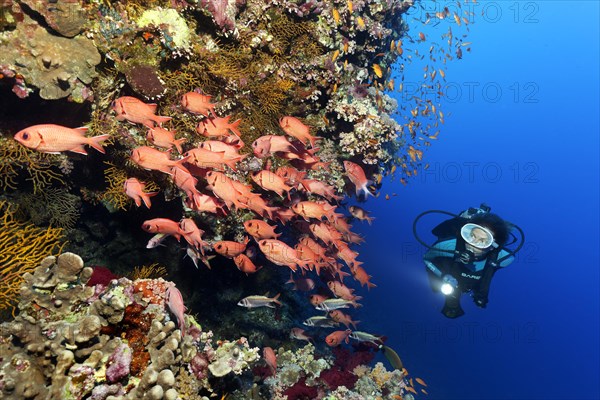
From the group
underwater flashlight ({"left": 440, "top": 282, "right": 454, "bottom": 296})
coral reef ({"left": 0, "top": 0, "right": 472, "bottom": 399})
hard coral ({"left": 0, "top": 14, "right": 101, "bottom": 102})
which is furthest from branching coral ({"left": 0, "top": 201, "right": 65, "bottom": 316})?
underwater flashlight ({"left": 440, "top": 282, "right": 454, "bottom": 296})

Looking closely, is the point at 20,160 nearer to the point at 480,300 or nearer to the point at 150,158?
the point at 150,158

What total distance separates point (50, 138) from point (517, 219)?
4564 inches

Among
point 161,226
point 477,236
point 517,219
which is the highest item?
point 477,236

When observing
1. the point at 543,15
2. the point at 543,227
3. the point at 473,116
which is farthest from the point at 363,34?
the point at 543,15

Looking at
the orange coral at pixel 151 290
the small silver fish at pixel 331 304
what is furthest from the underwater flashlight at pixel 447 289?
the orange coral at pixel 151 290

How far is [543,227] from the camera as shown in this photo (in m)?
98.1

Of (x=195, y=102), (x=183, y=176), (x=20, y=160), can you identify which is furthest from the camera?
(x=20, y=160)

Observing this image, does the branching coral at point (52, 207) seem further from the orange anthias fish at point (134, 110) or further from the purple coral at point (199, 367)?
the purple coral at point (199, 367)

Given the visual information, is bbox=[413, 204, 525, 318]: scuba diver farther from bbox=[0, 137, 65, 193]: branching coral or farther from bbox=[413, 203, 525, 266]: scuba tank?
bbox=[0, 137, 65, 193]: branching coral

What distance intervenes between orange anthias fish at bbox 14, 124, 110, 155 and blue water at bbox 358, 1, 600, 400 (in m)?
8.90

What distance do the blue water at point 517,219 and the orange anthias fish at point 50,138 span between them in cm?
890

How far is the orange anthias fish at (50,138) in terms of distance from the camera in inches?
120

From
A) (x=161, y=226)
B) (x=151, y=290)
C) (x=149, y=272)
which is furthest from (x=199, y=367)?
(x=149, y=272)

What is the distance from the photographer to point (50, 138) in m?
3.15
